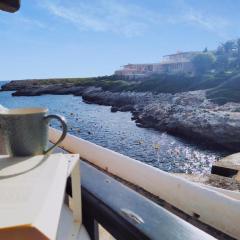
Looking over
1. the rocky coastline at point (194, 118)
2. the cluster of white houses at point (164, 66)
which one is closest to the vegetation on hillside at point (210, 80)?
the rocky coastline at point (194, 118)

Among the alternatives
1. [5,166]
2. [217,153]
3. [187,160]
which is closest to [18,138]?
[5,166]

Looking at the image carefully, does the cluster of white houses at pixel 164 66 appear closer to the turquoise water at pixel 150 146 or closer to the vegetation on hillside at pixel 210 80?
the vegetation on hillside at pixel 210 80

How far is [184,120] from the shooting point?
26.3 meters

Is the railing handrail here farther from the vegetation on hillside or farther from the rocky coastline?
the vegetation on hillside

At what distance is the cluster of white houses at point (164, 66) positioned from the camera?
74.1 m

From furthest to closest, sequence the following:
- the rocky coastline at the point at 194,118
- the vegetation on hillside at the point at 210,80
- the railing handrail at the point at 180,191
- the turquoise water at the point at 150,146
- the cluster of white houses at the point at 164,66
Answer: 1. the cluster of white houses at the point at 164,66
2. the vegetation on hillside at the point at 210,80
3. the rocky coastline at the point at 194,118
4. the turquoise water at the point at 150,146
5. the railing handrail at the point at 180,191

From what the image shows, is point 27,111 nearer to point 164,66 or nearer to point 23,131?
point 23,131

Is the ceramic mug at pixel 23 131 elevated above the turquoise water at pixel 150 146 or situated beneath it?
elevated above

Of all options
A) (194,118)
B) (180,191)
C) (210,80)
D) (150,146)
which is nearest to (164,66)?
(210,80)

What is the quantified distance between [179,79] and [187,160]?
34937 millimetres

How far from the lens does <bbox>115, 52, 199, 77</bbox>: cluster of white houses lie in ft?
243

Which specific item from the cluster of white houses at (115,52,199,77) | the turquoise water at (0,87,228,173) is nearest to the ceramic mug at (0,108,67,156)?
the turquoise water at (0,87,228,173)

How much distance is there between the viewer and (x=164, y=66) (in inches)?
3187

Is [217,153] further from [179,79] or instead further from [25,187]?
[179,79]
